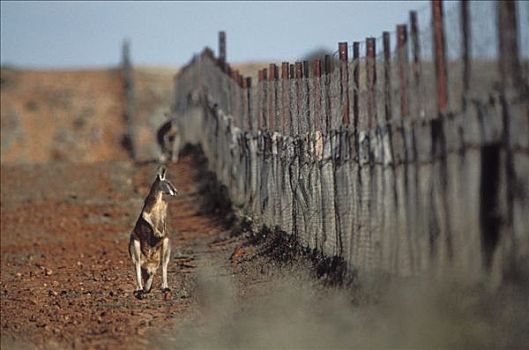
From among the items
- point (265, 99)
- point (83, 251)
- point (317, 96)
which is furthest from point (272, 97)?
point (83, 251)

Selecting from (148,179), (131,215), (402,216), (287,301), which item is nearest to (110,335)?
(287,301)

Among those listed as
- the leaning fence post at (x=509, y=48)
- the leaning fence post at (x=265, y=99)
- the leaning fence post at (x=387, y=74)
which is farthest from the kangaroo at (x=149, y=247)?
the leaning fence post at (x=509, y=48)

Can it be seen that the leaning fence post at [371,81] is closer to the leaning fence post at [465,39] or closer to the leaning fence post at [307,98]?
the leaning fence post at [465,39]

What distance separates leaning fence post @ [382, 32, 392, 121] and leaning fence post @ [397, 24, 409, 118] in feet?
1.35

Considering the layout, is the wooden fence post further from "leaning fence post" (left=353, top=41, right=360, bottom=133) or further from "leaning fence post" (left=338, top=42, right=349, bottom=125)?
"leaning fence post" (left=353, top=41, right=360, bottom=133)

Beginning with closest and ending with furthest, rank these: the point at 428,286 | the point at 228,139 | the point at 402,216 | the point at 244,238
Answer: the point at 428,286 → the point at 402,216 → the point at 244,238 → the point at 228,139

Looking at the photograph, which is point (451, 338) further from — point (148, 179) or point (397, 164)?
point (148, 179)

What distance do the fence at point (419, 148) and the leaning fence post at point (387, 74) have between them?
18 millimetres

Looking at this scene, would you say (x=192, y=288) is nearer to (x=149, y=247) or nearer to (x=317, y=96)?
(x=149, y=247)

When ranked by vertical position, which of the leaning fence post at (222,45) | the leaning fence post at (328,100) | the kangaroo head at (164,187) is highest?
the leaning fence post at (222,45)

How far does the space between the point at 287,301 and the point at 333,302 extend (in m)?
0.91

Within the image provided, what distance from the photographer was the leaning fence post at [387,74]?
13.1m

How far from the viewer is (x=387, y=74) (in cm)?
1320

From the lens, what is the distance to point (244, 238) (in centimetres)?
2203
